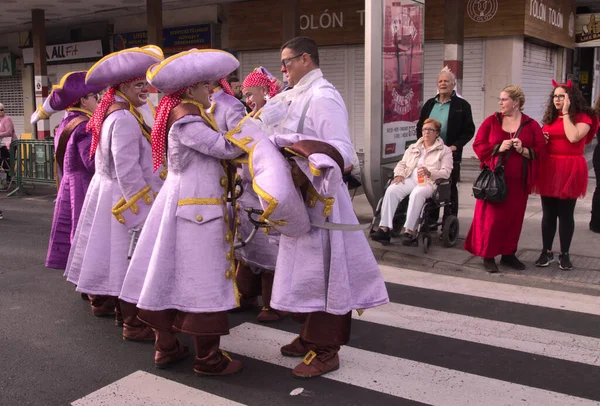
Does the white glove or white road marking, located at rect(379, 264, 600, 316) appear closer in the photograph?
the white glove

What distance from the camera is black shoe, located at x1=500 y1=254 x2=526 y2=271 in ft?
21.5

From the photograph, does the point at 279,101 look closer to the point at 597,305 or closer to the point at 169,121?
the point at 169,121

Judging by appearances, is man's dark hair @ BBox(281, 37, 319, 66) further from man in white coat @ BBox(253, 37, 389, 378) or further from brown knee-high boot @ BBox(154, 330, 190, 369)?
brown knee-high boot @ BBox(154, 330, 190, 369)

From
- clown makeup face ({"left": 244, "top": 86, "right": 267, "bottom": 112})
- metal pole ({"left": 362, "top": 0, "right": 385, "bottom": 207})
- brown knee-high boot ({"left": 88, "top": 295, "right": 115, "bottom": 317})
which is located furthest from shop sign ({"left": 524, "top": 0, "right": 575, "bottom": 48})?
brown knee-high boot ({"left": 88, "top": 295, "right": 115, "bottom": 317})

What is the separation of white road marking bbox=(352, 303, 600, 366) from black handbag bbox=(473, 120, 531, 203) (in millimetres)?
1436

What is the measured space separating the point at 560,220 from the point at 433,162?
1521 millimetres

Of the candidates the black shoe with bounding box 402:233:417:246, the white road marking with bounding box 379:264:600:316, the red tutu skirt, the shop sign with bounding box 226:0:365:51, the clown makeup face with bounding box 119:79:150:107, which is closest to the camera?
the clown makeup face with bounding box 119:79:150:107

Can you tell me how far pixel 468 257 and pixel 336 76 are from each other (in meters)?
11.5

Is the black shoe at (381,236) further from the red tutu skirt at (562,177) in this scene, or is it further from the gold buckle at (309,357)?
the gold buckle at (309,357)

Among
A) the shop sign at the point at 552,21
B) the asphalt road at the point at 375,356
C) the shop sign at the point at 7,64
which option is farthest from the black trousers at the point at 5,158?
the shop sign at the point at 7,64

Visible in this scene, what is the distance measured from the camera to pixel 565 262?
21.4ft

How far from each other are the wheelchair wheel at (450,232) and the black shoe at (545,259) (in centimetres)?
106

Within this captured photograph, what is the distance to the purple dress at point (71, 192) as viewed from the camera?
17.8ft

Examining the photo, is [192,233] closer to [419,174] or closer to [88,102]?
[88,102]
